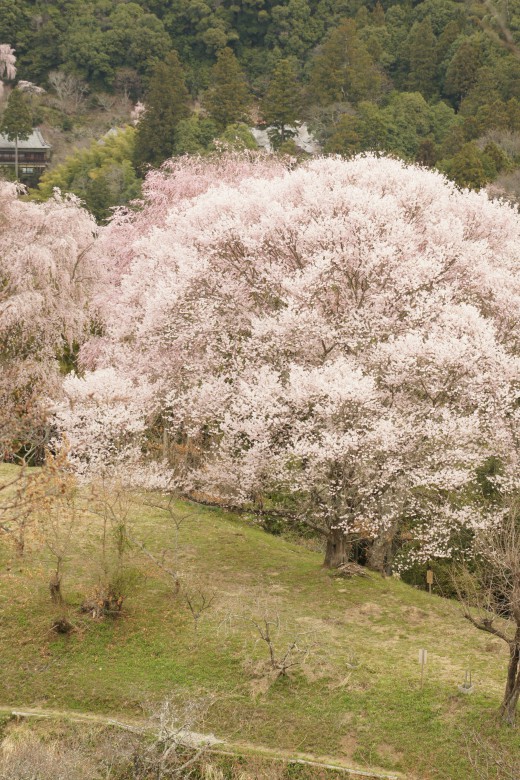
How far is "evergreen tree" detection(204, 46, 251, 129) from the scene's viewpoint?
151 ft

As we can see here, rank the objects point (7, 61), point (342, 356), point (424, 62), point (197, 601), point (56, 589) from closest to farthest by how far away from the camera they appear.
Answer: point (56, 589) < point (197, 601) < point (342, 356) < point (424, 62) < point (7, 61)

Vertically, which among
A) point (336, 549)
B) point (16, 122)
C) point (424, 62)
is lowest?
point (336, 549)

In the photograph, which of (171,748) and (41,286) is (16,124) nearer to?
(41,286)

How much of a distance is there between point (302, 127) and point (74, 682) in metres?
47.4

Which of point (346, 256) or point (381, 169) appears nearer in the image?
point (346, 256)

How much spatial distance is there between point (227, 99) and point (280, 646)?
40.4 meters

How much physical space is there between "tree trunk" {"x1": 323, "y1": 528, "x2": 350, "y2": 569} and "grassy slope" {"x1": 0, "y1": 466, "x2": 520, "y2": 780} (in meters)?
0.28

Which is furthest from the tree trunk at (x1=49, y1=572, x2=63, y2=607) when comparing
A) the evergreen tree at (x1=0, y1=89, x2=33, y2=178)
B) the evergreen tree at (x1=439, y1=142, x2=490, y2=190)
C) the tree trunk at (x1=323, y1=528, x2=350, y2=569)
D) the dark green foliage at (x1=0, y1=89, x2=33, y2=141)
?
the dark green foliage at (x1=0, y1=89, x2=33, y2=141)

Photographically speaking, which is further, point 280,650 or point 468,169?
point 468,169

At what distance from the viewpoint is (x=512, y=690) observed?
9.72 metres

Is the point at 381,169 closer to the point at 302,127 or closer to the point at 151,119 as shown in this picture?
the point at 151,119

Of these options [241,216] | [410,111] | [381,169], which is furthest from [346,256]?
[410,111]

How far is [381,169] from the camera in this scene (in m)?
18.4

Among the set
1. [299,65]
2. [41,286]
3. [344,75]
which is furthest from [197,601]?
[299,65]
